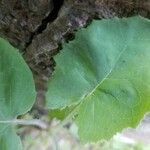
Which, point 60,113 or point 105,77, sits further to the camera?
point 60,113

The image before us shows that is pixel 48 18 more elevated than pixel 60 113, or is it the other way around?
pixel 48 18

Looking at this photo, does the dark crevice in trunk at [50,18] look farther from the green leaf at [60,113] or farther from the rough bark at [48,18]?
the green leaf at [60,113]

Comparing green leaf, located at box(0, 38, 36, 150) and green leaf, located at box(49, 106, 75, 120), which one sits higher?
green leaf, located at box(0, 38, 36, 150)

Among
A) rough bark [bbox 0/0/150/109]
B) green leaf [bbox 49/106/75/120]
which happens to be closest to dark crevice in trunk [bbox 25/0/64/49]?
rough bark [bbox 0/0/150/109]

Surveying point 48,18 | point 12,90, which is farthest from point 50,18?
A: point 12,90

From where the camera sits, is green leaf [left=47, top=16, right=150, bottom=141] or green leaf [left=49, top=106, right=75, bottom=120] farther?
green leaf [left=49, top=106, right=75, bottom=120]

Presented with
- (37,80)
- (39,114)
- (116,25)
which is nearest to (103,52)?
(116,25)

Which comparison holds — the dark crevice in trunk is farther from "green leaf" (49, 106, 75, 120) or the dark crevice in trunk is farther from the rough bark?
"green leaf" (49, 106, 75, 120)

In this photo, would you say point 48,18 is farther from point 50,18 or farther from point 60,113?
point 60,113
